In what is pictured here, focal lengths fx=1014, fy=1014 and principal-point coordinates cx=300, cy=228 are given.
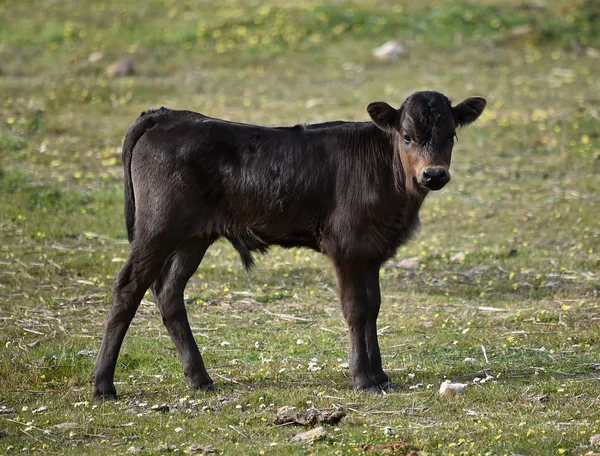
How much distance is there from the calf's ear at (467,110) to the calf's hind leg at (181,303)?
249 cm

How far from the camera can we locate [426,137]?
870 cm

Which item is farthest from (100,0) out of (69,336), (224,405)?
(224,405)

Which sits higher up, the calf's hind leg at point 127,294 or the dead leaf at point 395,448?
the calf's hind leg at point 127,294

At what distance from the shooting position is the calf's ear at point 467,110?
917cm

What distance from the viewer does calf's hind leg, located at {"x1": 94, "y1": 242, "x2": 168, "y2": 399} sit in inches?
334

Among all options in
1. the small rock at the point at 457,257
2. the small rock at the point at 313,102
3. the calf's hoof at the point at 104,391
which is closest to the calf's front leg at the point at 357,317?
the calf's hoof at the point at 104,391

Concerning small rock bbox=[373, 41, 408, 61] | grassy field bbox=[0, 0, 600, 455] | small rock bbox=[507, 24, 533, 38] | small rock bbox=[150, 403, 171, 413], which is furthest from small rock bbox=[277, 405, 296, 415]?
small rock bbox=[507, 24, 533, 38]

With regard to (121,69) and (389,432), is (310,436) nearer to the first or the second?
(389,432)

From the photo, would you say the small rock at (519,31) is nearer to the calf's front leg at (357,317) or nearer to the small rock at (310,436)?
the calf's front leg at (357,317)

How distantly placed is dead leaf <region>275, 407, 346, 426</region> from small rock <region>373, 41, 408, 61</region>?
680 inches

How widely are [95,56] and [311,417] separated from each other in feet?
59.3

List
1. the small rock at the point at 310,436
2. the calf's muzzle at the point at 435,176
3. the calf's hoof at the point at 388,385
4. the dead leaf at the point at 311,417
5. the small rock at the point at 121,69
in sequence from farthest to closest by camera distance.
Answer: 1. the small rock at the point at 121,69
2. the calf's hoof at the point at 388,385
3. the calf's muzzle at the point at 435,176
4. the dead leaf at the point at 311,417
5. the small rock at the point at 310,436

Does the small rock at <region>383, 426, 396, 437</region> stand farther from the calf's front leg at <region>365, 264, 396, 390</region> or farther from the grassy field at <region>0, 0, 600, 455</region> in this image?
the calf's front leg at <region>365, 264, 396, 390</region>

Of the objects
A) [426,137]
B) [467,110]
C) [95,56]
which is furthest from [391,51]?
[426,137]
